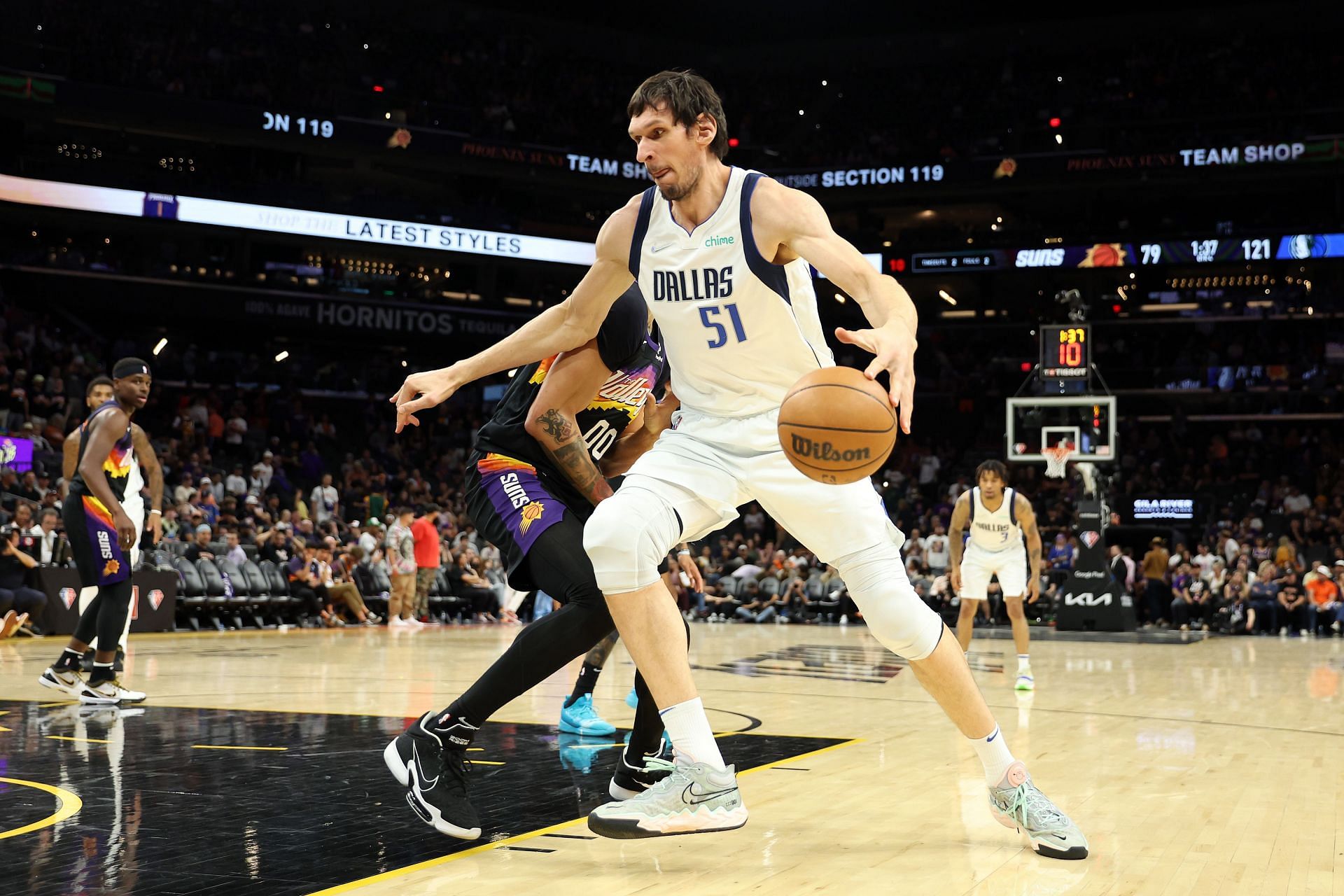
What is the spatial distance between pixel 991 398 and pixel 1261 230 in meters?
7.45

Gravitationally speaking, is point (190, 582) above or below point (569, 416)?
below

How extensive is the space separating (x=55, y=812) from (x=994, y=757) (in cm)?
299

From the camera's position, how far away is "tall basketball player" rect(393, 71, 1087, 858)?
3.69m

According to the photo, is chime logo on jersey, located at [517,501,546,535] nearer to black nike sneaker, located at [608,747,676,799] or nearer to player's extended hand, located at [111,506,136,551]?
black nike sneaker, located at [608,747,676,799]

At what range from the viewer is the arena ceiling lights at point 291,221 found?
26578 millimetres

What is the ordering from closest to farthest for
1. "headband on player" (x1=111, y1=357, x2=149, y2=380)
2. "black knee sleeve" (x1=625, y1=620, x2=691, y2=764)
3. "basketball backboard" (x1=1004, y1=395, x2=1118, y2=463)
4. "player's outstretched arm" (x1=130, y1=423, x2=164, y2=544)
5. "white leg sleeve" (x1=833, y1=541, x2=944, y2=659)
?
1. "white leg sleeve" (x1=833, y1=541, x2=944, y2=659)
2. "black knee sleeve" (x1=625, y1=620, x2=691, y2=764)
3. "headband on player" (x1=111, y1=357, x2=149, y2=380)
4. "player's outstretched arm" (x1=130, y1=423, x2=164, y2=544)
5. "basketball backboard" (x1=1004, y1=395, x2=1118, y2=463)

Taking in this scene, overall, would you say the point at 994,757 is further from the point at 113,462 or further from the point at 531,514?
the point at 113,462

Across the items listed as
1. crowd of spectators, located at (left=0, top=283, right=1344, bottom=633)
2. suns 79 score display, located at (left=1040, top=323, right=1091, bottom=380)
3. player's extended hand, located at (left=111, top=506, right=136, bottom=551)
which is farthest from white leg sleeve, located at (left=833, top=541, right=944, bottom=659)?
suns 79 score display, located at (left=1040, top=323, right=1091, bottom=380)

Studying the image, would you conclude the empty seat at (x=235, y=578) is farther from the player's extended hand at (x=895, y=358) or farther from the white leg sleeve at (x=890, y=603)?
the player's extended hand at (x=895, y=358)

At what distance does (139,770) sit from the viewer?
4.99m

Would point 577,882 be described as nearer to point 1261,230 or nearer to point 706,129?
point 706,129

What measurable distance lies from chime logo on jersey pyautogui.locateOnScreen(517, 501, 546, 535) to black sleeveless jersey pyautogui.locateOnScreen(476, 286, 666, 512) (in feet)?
0.83

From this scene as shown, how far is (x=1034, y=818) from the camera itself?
373cm

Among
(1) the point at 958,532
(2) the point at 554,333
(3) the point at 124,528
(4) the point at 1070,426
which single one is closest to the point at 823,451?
(2) the point at 554,333
